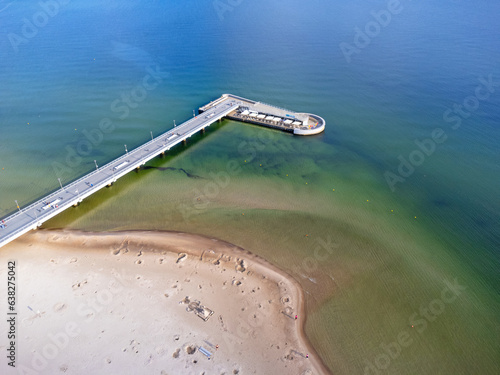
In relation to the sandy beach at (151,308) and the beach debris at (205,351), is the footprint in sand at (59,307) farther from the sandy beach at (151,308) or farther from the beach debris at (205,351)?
the beach debris at (205,351)

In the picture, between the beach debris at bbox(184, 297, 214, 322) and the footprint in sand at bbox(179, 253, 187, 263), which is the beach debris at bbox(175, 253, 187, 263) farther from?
the beach debris at bbox(184, 297, 214, 322)

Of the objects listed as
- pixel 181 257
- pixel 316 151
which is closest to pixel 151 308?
pixel 181 257

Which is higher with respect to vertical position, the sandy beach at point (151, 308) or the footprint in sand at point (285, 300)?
the footprint in sand at point (285, 300)

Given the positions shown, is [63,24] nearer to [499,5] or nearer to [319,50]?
[319,50]

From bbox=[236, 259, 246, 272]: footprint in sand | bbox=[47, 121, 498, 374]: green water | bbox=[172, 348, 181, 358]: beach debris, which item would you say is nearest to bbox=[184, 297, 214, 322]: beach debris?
bbox=[172, 348, 181, 358]: beach debris

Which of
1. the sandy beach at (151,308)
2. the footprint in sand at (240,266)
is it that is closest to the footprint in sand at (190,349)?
the sandy beach at (151,308)

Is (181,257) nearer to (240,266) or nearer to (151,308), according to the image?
(151,308)
